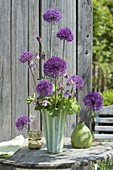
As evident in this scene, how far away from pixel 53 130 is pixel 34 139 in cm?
14

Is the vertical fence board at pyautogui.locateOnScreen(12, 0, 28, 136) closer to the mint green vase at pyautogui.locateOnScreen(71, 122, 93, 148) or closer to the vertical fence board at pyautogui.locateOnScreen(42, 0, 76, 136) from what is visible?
the vertical fence board at pyautogui.locateOnScreen(42, 0, 76, 136)

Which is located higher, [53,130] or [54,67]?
[54,67]

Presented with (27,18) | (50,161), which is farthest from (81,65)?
(50,161)

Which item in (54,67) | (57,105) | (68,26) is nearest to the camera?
(54,67)

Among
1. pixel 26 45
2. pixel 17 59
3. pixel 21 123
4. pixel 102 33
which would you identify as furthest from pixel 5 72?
pixel 102 33

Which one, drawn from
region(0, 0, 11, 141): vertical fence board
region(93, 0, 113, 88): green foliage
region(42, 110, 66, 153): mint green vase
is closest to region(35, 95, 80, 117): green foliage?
region(42, 110, 66, 153): mint green vase

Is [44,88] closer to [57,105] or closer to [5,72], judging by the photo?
[57,105]

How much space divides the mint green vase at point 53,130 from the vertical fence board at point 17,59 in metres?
0.37

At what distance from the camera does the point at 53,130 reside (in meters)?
2.67

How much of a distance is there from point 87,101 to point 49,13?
52 centimetres

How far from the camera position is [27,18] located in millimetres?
3051

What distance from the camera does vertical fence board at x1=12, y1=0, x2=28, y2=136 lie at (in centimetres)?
299

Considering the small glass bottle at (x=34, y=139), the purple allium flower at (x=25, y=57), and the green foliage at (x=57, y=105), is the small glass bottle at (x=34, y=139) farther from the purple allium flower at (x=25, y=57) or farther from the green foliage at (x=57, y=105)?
the purple allium flower at (x=25, y=57)

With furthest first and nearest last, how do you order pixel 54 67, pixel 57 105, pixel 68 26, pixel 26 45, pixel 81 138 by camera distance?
pixel 68 26 < pixel 26 45 < pixel 81 138 < pixel 57 105 < pixel 54 67
